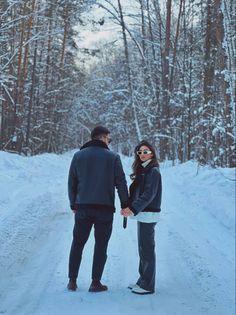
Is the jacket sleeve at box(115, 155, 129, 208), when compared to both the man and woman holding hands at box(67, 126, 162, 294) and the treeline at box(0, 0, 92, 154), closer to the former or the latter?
the man and woman holding hands at box(67, 126, 162, 294)

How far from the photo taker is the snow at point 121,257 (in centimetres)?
523

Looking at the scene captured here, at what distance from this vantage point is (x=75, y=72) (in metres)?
39.3

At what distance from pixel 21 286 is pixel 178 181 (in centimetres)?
1022

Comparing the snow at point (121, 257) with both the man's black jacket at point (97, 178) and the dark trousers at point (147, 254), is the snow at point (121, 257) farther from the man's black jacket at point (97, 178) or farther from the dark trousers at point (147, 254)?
the man's black jacket at point (97, 178)

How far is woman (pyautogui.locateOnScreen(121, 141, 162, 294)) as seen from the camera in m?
5.49

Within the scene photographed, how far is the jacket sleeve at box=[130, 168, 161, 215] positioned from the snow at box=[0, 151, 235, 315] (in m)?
1.06

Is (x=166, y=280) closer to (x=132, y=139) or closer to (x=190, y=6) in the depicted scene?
(x=190, y=6)

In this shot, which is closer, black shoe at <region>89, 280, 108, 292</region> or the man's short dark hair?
black shoe at <region>89, 280, 108, 292</region>

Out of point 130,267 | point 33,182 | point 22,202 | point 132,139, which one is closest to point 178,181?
point 33,182

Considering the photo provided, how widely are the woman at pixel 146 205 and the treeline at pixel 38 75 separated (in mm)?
18110

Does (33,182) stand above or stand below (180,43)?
below

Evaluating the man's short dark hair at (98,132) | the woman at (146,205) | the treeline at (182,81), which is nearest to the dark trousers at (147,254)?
the woman at (146,205)

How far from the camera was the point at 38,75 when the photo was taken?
102ft

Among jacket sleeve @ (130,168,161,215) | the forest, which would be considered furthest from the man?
the forest
